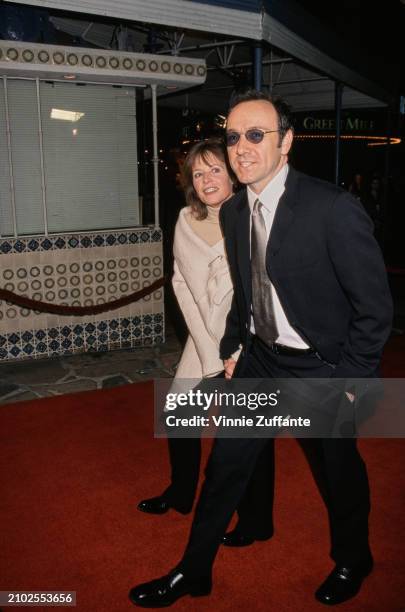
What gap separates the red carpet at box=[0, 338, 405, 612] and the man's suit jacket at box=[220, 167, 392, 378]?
1177mm

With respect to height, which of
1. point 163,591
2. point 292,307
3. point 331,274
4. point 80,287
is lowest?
point 163,591

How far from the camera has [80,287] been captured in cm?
629

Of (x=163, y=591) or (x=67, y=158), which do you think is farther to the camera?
(x=67, y=158)

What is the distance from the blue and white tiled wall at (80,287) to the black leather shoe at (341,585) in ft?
14.5

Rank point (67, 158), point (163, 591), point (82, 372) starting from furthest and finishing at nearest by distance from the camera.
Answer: point (67, 158) < point (82, 372) < point (163, 591)

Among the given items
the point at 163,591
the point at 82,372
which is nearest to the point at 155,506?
the point at 163,591

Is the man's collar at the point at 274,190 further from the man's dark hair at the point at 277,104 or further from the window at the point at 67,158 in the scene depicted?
the window at the point at 67,158

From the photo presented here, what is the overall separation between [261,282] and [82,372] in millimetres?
3848

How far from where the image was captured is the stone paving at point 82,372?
5.34 metres

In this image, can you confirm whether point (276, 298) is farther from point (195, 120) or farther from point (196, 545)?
point (195, 120)

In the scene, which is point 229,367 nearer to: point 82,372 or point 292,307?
point 292,307

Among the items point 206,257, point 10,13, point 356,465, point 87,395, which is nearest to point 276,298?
point 206,257

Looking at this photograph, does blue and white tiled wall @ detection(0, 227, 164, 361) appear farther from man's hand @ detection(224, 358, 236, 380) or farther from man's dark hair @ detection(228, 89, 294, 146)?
man's dark hair @ detection(228, 89, 294, 146)

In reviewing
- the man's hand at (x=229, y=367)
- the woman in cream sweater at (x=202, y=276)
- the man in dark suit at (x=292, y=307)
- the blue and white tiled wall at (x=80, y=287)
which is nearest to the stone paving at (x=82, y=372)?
the blue and white tiled wall at (x=80, y=287)
